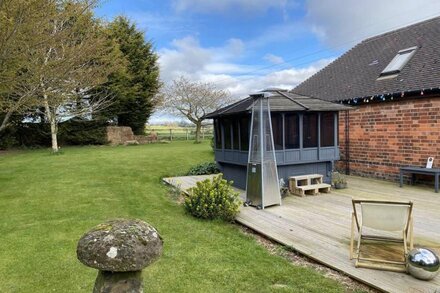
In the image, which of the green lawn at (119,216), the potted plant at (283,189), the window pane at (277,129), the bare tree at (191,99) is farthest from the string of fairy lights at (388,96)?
the bare tree at (191,99)

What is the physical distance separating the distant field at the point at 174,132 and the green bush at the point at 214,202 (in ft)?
70.1

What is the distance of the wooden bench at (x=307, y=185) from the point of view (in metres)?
7.91

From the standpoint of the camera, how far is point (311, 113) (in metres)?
8.48

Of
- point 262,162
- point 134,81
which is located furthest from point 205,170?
point 134,81

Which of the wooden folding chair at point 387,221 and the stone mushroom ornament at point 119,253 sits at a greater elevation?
the stone mushroom ornament at point 119,253

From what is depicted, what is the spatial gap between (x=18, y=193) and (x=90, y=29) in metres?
6.36

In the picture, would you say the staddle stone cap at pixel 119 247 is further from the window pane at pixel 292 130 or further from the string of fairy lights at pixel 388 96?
the string of fairy lights at pixel 388 96

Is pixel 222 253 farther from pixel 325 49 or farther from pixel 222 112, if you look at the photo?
pixel 325 49

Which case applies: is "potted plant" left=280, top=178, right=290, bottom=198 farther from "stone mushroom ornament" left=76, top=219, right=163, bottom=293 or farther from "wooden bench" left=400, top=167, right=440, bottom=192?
"stone mushroom ornament" left=76, top=219, right=163, bottom=293

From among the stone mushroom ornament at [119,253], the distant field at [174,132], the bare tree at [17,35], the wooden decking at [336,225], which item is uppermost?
the bare tree at [17,35]

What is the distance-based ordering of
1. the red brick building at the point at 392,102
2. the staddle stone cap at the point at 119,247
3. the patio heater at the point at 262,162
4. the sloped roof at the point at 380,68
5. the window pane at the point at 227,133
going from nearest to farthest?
the staddle stone cap at the point at 119,247 → the patio heater at the point at 262,162 → the red brick building at the point at 392,102 → the sloped roof at the point at 380,68 → the window pane at the point at 227,133

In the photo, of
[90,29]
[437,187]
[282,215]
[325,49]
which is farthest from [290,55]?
[282,215]

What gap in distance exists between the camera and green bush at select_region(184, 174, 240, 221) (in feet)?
20.0

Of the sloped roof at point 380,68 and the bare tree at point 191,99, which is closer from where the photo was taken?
the sloped roof at point 380,68
